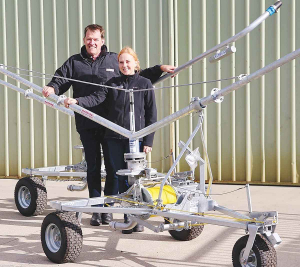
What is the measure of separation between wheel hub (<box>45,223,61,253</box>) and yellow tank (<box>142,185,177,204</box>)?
2.11ft

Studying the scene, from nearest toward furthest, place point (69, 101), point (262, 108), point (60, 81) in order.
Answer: point (69, 101) → point (60, 81) → point (262, 108)

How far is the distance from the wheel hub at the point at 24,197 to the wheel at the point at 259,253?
9.09 ft

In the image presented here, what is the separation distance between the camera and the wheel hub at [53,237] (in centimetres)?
381

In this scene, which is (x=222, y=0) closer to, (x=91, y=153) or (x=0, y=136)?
(x=91, y=153)

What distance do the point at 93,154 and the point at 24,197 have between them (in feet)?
3.40

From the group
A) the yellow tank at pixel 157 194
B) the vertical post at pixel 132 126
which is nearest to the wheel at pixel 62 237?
the yellow tank at pixel 157 194

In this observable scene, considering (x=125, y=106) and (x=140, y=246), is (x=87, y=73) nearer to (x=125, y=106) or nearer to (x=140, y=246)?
(x=125, y=106)

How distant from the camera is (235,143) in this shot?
6984 mm

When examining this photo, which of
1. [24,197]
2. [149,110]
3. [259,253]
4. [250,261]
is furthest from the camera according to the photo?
[24,197]

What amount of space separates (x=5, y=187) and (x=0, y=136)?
1070 millimetres

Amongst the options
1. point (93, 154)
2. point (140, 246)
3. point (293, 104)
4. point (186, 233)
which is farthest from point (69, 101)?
point (293, 104)

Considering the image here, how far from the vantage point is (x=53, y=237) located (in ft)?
12.6

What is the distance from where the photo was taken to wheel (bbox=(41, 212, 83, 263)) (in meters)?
3.67

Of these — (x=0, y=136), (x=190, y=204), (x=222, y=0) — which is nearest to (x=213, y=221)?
(x=190, y=204)
